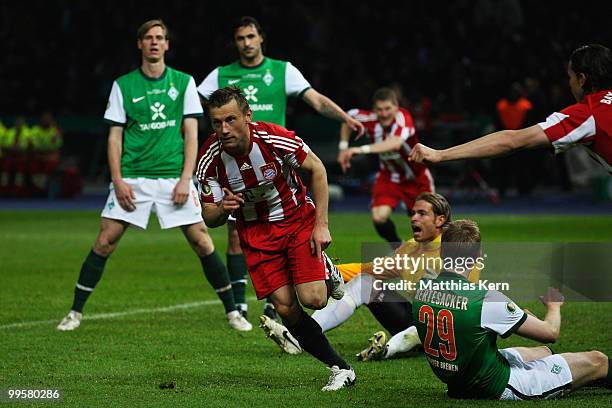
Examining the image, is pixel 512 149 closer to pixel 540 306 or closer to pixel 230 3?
pixel 540 306

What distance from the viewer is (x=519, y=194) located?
24.2m

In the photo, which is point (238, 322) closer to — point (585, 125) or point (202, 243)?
point (202, 243)

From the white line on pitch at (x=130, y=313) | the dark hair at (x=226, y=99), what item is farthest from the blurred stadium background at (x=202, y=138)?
the dark hair at (x=226, y=99)

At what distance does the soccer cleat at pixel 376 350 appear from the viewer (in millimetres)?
7816

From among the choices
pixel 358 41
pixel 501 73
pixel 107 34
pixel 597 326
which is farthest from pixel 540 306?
pixel 107 34

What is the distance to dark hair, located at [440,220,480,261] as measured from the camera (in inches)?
247

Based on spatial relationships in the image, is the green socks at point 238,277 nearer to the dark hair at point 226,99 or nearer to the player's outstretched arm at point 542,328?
the dark hair at point 226,99

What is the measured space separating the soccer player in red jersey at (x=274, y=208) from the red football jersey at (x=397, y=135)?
15.8 ft

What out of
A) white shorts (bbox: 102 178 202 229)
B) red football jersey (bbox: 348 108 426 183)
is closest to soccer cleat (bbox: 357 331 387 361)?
white shorts (bbox: 102 178 202 229)

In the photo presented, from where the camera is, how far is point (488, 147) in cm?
573

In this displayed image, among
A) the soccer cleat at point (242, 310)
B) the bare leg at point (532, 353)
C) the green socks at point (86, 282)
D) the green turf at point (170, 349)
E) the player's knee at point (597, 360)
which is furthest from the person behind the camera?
the soccer cleat at point (242, 310)

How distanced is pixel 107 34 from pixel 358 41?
21.1 ft

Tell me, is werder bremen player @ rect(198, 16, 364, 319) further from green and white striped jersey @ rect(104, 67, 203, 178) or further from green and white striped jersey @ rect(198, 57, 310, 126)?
green and white striped jersey @ rect(104, 67, 203, 178)

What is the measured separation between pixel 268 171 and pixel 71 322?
3003 millimetres
